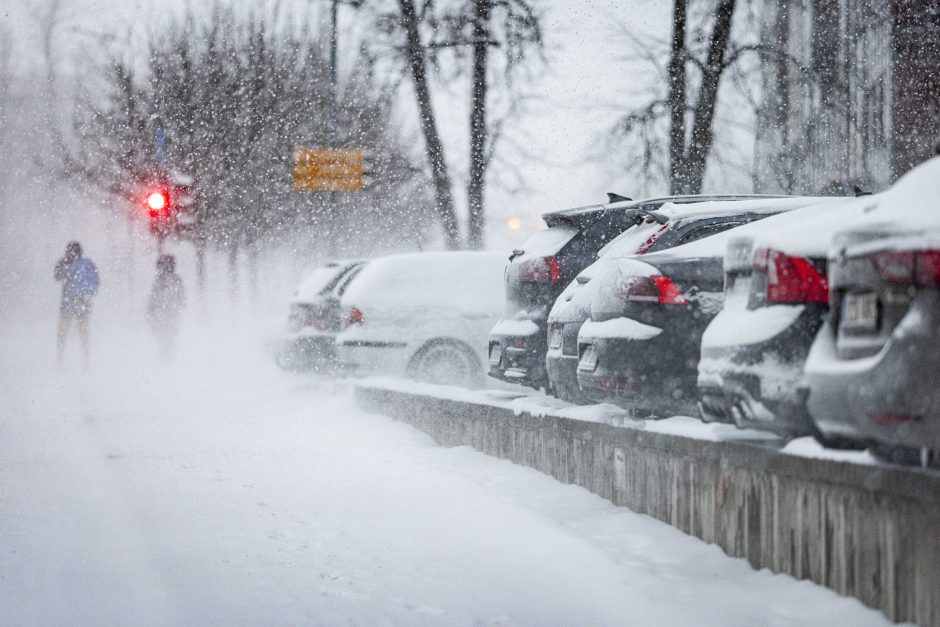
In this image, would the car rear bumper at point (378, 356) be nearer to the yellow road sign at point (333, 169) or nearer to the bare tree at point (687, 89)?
the bare tree at point (687, 89)

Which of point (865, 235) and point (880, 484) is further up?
point (865, 235)

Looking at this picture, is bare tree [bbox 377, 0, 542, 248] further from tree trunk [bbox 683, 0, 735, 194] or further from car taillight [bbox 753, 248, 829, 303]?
car taillight [bbox 753, 248, 829, 303]

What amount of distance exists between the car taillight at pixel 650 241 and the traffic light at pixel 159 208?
489 inches

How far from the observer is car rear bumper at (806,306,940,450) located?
12.8 ft

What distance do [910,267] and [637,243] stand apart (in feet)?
13.7

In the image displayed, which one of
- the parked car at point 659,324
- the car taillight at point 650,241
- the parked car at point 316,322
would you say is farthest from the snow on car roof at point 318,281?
the parked car at point 659,324

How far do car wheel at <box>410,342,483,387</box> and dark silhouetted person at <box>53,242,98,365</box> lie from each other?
357 inches

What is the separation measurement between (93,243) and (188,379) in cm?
5268

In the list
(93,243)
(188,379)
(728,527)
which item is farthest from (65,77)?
(728,527)

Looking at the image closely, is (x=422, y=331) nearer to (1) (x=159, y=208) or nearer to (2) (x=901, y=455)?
(1) (x=159, y=208)

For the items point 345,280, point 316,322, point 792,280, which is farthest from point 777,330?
Answer: point 345,280

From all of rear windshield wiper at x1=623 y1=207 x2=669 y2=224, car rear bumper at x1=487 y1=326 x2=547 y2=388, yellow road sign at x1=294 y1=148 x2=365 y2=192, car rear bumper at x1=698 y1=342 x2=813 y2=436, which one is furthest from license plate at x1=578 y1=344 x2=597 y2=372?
yellow road sign at x1=294 y1=148 x2=365 y2=192

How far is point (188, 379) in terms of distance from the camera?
59.5ft

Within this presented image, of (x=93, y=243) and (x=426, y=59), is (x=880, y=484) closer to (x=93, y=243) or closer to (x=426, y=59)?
(x=426, y=59)
